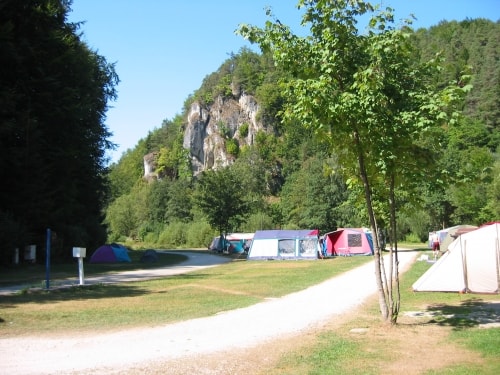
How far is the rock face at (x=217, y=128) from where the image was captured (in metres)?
129

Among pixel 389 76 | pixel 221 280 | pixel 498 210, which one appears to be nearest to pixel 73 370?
pixel 389 76

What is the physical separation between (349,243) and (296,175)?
60958 mm

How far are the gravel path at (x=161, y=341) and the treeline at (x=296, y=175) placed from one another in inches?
122

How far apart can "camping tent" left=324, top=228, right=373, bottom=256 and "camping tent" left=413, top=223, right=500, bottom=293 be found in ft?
81.4

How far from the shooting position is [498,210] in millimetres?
51531

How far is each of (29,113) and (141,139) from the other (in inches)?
5747

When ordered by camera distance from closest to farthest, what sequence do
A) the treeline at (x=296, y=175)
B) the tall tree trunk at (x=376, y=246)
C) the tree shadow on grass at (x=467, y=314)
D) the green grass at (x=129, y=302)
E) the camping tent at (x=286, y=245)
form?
the tall tree trunk at (x=376, y=246) → the tree shadow on grass at (x=467, y=314) → the green grass at (x=129, y=302) → the treeline at (x=296, y=175) → the camping tent at (x=286, y=245)

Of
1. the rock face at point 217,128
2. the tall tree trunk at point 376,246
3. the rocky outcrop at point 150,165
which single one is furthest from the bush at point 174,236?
the tall tree trunk at point 376,246

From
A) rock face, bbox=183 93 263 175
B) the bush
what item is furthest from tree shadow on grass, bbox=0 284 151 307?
rock face, bbox=183 93 263 175

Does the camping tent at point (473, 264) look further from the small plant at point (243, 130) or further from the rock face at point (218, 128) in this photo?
the small plant at point (243, 130)

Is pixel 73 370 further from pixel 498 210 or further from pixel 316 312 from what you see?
pixel 498 210

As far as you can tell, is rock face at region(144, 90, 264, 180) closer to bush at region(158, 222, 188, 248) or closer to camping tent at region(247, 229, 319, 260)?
bush at region(158, 222, 188, 248)

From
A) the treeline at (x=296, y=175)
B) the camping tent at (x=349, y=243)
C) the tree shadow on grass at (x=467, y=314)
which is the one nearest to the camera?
the tree shadow on grass at (x=467, y=314)

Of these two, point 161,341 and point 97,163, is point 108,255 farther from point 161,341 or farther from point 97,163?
point 161,341
